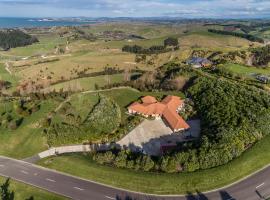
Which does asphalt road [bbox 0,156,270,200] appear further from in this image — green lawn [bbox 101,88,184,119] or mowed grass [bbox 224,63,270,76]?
mowed grass [bbox 224,63,270,76]

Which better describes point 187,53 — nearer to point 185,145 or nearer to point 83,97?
point 83,97

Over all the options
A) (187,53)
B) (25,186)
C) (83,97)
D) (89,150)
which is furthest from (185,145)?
(187,53)

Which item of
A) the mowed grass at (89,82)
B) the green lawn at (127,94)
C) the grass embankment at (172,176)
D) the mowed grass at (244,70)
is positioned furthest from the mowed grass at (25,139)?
the mowed grass at (244,70)

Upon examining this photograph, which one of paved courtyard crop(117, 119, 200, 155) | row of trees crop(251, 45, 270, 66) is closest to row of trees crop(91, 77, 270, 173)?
paved courtyard crop(117, 119, 200, 155)

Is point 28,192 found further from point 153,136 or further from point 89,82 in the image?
point 89,82

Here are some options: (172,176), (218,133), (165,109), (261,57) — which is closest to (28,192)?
(172,176)

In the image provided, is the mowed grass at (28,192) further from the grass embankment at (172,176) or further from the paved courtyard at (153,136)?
the paved courtyard at (153,136)
